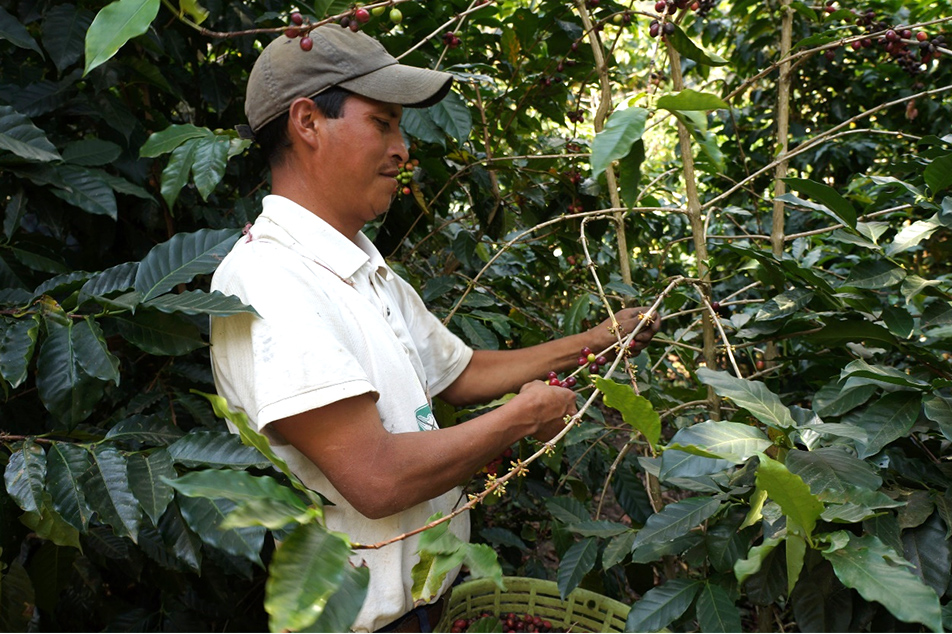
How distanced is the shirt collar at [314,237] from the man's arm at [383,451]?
327 mm

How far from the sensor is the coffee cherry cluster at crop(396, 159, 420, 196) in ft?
7.19

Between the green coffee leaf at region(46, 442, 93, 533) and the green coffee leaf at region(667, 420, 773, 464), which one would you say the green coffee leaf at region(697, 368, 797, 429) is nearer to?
the green coffee leaf at region(667, 420, 773, 464)

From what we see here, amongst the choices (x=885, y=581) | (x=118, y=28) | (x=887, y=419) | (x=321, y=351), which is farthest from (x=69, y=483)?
(x=887, y=419)

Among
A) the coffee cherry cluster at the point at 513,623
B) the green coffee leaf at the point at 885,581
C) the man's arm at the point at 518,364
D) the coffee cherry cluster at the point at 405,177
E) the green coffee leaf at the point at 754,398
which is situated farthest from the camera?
the coffee cherry cluster at the point at 405,177

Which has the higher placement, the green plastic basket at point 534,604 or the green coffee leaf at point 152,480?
the green coffee leaf at point 152,480

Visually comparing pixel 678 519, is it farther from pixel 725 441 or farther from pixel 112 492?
pixel 112 492

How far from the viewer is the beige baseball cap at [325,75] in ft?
5.11

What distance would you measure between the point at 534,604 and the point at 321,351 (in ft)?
2.96

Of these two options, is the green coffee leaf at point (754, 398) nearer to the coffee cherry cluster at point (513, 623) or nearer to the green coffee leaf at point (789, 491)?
the green coffee leaf at point (789, 491)

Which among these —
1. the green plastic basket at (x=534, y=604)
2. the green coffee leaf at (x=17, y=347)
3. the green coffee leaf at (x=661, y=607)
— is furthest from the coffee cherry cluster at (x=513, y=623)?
the green coffee leaf at (x=17, y=347)

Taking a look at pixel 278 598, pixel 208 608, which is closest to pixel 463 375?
pixel 208 608

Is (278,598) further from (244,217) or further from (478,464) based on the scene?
(244,217)

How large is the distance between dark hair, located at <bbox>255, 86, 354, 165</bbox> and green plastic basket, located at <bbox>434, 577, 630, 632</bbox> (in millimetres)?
1060

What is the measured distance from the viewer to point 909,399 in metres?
1.31
